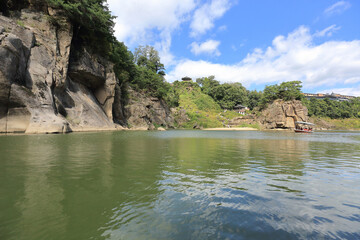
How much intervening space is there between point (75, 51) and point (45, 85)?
1213 centimetres

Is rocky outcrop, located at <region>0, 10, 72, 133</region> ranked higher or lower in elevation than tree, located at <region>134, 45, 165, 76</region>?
lower

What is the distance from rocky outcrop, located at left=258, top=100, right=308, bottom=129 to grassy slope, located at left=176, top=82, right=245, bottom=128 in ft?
45.2

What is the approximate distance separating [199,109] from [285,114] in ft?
108

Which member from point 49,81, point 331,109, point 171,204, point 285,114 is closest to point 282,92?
point 285,114

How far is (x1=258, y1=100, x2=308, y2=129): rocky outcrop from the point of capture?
6750 cm

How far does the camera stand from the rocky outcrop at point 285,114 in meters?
67.5

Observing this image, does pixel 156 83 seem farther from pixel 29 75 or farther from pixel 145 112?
pixel 29 75

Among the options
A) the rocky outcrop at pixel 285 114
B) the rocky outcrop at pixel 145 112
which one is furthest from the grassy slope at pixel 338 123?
the rocky outcrop at pixel 145 112

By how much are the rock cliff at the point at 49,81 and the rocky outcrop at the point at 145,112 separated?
11.2 feet

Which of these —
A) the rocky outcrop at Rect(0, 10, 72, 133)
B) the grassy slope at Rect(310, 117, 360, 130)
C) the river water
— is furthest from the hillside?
the river water

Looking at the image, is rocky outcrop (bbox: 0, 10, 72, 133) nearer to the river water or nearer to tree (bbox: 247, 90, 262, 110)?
the river water

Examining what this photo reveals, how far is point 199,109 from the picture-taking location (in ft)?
273

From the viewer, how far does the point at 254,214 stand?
3.64 metres

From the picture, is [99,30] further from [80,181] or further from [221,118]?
[221,118]
